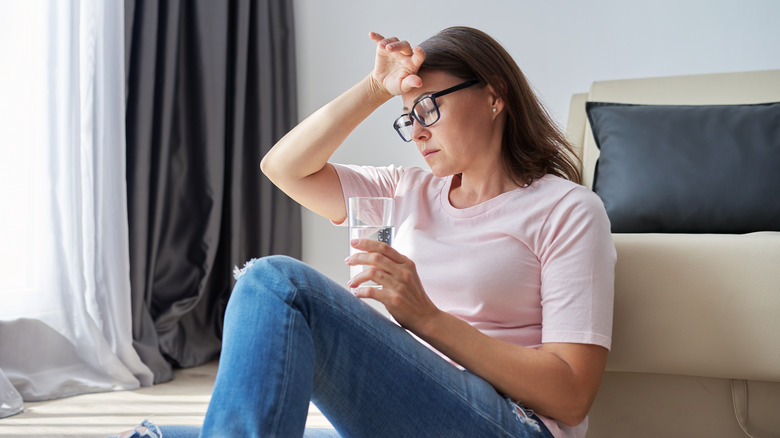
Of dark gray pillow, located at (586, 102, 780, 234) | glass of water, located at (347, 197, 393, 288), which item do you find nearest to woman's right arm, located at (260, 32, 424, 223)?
glass of water, located at (347, 197, 393, 288)

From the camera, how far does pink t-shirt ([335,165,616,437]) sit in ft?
3.57

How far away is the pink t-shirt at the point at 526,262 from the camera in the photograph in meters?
1.09

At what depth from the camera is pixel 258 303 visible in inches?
35.3

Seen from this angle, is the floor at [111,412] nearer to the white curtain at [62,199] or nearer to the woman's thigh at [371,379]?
the white curtain at [62,199]

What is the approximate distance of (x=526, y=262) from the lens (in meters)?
1.19

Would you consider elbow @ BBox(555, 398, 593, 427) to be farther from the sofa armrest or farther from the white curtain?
the white curtain

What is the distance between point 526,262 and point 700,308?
0.41 m

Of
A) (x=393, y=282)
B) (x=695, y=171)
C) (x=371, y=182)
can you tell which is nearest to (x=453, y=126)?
(x=371, y=182)

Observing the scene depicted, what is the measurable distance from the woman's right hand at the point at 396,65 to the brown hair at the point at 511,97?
0.04 meters

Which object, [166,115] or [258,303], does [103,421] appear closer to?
[166,115]

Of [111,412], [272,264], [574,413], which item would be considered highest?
[272,264]

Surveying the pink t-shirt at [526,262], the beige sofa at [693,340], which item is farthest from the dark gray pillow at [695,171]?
the pink t-shirt at [526,262]

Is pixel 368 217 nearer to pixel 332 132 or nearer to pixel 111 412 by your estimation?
pixel 332 132

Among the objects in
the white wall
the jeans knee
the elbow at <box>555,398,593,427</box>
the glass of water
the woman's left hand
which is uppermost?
the white wall
